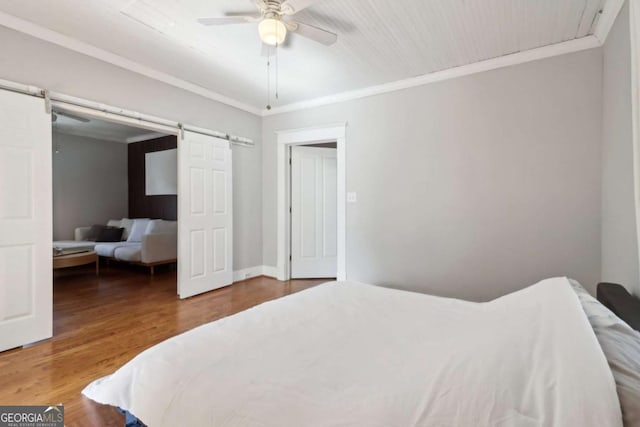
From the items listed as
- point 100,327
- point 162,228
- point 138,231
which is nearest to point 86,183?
point 138,231

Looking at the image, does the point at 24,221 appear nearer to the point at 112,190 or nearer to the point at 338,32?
the point at 338,32

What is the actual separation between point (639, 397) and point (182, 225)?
12.3 feet

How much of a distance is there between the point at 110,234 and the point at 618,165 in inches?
284

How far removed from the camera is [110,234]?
5.83 m

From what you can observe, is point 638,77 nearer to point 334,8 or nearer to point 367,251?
point 334,8

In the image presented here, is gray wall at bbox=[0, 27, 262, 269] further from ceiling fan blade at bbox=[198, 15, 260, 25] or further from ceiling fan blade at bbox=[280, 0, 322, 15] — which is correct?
ceiling fan blade at bbox=[280, 0, 322, 15]

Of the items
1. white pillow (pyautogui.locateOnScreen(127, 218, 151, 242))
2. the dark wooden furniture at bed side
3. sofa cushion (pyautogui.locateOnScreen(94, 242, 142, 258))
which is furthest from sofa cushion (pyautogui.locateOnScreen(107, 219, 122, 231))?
Result: the dark wooden furniture at bed side

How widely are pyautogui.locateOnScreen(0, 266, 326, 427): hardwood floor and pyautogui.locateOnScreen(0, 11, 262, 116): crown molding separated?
2.50 metres

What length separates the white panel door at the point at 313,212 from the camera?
181 inches

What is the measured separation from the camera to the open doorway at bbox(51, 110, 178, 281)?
527 cm

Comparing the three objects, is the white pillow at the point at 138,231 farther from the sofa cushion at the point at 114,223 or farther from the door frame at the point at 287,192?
the door frame at the point at 287,192

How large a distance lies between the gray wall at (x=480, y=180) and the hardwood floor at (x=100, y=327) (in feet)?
5.50

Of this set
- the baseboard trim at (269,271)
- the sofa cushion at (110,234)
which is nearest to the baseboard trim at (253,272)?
the baseboard trim at (269,271)

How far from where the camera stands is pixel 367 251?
3811mm
